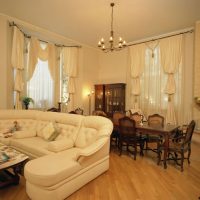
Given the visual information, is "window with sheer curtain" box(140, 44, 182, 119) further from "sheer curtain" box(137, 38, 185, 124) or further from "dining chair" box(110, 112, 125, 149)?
"dining chair" box(110, 112, 125, 149)

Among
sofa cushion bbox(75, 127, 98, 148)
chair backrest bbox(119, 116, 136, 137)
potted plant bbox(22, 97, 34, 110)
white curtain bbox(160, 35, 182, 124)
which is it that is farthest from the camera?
white curtain bbox(160, 35, 182, 124)

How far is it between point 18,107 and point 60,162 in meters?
3.42

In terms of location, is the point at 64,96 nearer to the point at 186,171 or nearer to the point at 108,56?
the point at 108,56

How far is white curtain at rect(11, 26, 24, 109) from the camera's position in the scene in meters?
4.67

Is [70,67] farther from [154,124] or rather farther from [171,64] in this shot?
[154,124]

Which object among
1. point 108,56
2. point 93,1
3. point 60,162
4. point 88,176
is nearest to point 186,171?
point 88,176

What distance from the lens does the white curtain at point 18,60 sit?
184 inches

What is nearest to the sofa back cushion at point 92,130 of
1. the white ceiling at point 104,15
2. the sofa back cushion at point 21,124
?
the sofa back cushion at point 21,124

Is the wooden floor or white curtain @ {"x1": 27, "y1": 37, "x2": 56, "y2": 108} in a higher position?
white curtain @ {"x1": 27, "y1": 37, "x2": 56, "y2": 108}

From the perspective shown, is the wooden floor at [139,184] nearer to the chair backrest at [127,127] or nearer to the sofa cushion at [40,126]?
the chair backrest at [127,127]

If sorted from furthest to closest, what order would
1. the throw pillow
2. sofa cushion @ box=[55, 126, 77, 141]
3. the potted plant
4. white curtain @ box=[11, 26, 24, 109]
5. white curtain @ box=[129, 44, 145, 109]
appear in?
white curtain @ box=[129, 44, 145, 109] → the potted plant → white curtain @ box=[11, 26, 24, 109] → the throw pillow → sofa cushion @ box=[55, 126, 77, 141]

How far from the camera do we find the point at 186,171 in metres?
2.99

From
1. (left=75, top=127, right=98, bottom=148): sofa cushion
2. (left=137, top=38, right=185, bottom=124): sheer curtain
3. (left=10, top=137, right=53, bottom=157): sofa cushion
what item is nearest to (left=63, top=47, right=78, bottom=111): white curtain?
(left=137, top=38, right=185, bottom=124): sheer curtain

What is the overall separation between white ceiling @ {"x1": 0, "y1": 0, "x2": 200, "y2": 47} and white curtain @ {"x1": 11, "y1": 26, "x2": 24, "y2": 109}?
0.55 meters
